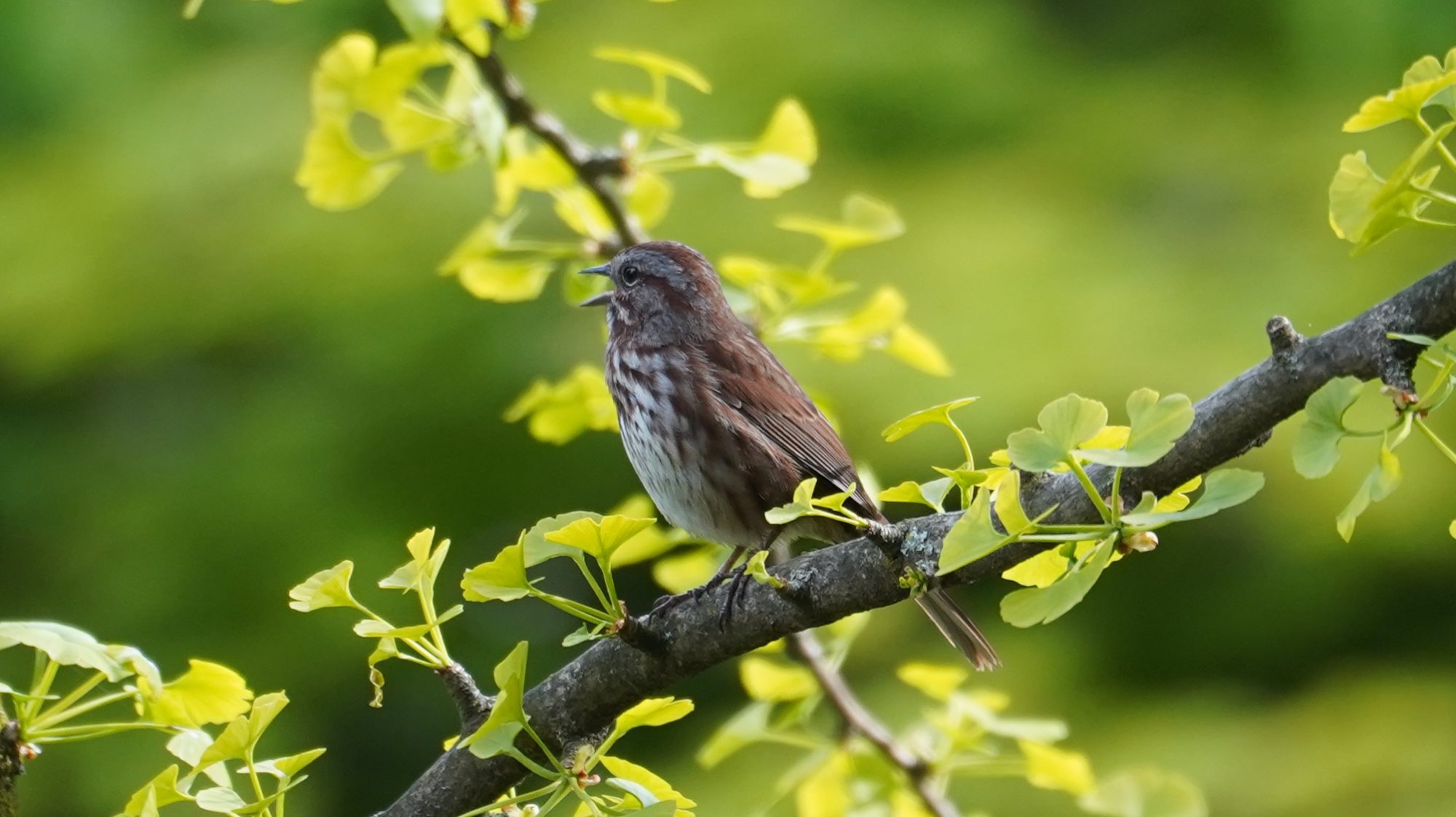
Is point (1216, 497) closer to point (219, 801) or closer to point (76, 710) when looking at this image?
point (219, 801)

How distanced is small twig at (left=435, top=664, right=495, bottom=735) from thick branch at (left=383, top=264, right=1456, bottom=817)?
0.05 m

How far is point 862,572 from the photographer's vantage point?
1.71 m

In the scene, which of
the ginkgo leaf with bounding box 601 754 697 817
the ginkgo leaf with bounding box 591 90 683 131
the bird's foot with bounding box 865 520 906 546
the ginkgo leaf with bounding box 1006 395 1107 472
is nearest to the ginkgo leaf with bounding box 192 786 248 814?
the ginkgo leaf with bounding box 601 754 697 817

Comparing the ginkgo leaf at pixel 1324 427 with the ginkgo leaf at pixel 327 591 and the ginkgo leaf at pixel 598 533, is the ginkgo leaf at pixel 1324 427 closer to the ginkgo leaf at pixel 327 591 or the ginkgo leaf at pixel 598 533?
the ginkgo leaf at pixel 598 533

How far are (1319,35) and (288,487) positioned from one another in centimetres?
435

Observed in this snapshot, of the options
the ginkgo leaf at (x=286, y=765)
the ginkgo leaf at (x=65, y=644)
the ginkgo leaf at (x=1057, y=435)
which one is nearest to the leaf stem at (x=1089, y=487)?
the ginkgo leaf at (x=1057, y=435)

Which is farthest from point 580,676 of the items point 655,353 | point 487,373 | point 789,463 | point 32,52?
point 32,52

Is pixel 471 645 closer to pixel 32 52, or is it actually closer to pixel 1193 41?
pixel 32 52

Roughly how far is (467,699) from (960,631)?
1506 millimetres

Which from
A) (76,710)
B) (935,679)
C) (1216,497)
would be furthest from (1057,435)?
(935,679)

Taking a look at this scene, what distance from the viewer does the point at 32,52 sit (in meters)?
5.79

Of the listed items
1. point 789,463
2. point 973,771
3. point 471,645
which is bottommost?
point 471,645

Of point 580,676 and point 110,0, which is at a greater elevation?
point 110,0

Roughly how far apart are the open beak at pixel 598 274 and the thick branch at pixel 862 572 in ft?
3.45
